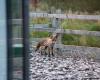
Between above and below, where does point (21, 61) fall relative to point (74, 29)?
above

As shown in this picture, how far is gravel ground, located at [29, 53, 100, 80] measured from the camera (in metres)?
6.22

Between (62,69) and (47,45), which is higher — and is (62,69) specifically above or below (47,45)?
below

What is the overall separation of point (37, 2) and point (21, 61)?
910cm

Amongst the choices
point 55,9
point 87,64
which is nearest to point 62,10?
point 55,9

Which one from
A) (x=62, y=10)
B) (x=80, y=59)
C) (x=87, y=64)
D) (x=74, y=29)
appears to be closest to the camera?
(x=87, y=64)

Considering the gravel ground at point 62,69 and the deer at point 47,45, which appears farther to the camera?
the deer at point 47,45

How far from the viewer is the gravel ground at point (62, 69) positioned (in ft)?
20.4

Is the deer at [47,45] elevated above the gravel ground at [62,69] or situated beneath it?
elevated above

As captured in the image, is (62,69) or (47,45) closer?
(62,69)

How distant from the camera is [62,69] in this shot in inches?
273

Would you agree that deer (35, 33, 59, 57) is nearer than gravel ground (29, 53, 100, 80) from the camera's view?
No

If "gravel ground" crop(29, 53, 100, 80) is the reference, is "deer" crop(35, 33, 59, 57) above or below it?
above

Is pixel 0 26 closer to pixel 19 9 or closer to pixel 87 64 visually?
pixel 19 9

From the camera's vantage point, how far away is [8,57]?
1.38m
